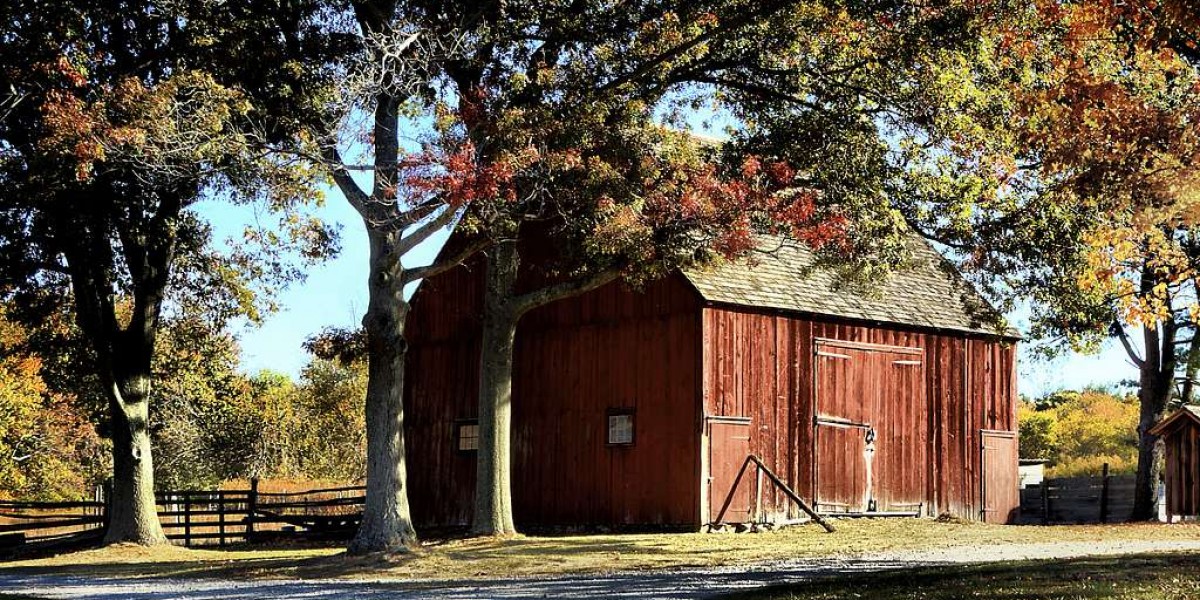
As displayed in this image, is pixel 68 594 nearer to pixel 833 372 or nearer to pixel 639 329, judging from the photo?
pixel 639 329

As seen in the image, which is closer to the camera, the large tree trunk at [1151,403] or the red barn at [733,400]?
the red barn at [733,400]

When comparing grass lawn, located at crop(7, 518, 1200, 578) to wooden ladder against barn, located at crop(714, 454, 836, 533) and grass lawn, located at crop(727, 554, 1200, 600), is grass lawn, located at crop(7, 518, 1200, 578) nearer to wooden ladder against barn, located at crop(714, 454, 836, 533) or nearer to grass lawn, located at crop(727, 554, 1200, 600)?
wooden ladder against barn, located at crop(714, 454, 836, 533)

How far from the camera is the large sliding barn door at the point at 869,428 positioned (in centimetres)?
2947

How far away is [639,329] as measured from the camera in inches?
1145

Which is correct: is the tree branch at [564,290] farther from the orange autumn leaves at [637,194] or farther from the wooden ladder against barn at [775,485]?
the wooden ladder against barn at [775,485]

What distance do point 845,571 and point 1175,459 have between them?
48.5 feet

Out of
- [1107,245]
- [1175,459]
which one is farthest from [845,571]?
[1175,459]

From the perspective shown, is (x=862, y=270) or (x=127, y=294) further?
(x=127, y=294)

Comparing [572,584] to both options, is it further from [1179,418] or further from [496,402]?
[1179,418]

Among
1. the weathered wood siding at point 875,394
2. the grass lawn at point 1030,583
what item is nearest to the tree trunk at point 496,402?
the weathered wood siding at point 875,394

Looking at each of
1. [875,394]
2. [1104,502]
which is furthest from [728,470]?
[1104,502]

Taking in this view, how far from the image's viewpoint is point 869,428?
1190 inches

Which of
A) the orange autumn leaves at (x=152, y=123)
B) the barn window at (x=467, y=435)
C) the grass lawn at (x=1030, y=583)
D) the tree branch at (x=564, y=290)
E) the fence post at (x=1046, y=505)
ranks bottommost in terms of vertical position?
the fence post at (x=1046, y=505)

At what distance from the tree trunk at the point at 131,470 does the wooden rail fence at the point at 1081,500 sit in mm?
21749
